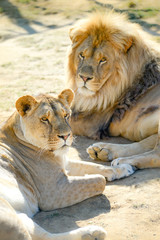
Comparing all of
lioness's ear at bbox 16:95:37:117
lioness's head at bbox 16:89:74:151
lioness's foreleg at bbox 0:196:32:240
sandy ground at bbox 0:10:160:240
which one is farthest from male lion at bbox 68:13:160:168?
lioness's foreleg at bbox 0:196:32:240

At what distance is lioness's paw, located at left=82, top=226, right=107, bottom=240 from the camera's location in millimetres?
3069

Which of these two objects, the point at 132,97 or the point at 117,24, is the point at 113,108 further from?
the point at 117,24

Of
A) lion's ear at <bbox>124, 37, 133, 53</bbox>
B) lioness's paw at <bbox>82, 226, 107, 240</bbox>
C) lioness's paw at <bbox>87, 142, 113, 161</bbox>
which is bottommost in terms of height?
lioness's paw at <bbox>87, 142, 113, 161</bbox>

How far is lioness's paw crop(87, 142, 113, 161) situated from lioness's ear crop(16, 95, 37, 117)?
3.97 ft

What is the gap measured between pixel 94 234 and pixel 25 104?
1274 millimetres

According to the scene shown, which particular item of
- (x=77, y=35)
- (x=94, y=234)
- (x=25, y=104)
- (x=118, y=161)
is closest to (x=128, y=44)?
(x=77, y=35)

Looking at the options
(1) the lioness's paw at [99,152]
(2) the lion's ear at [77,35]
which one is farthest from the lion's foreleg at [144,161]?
(2) the lion's ear at [77,35]

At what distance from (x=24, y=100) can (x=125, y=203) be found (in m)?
1.23

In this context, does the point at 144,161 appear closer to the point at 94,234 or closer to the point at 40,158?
the point at 40,158

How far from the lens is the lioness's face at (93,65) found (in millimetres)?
5000

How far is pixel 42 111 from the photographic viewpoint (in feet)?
12.1

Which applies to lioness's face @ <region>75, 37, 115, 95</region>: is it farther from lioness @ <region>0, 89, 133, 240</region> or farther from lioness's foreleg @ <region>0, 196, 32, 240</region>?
lioness's foreleg @ <region>0, 196, 32, 240</region>

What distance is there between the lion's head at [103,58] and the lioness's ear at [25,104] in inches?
54.4

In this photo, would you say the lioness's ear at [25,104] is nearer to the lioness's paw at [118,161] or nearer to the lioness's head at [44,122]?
the lioness's head at [44,122]
